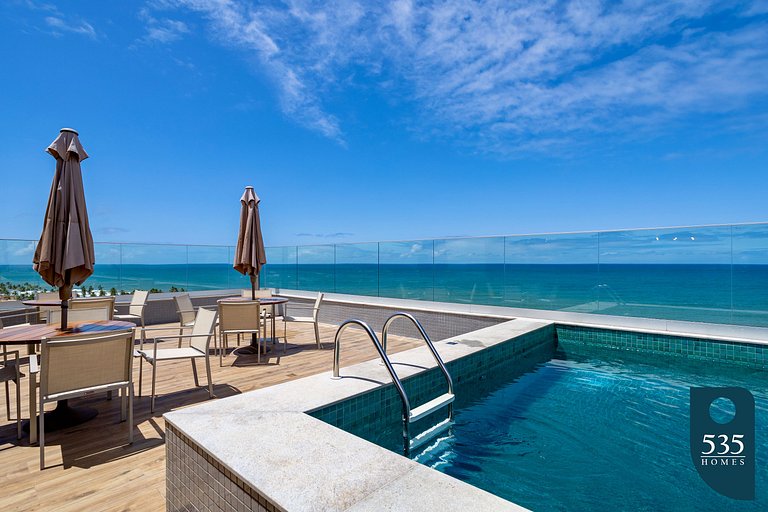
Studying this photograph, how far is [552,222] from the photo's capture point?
31.1 meters

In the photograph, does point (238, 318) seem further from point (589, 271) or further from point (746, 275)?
point (746, 275)

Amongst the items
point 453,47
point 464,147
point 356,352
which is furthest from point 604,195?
point 356,352

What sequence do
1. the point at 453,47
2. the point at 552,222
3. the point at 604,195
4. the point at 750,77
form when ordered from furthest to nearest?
1. the point at 552,222
2. the point at 604,195
3. the point at 750,77
4. the point at 453,47

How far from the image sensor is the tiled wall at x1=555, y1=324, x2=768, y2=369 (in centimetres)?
451

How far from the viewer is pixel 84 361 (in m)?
2.51

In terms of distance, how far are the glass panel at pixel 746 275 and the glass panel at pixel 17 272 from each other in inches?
430

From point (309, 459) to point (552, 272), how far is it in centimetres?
616

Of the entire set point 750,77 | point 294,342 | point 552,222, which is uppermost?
point 750,77

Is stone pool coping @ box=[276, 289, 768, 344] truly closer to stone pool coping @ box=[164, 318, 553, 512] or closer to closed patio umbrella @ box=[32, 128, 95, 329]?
stone pool coping @ box=[164, 318, 553, 512]

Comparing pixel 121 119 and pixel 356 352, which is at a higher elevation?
pixel 121 119

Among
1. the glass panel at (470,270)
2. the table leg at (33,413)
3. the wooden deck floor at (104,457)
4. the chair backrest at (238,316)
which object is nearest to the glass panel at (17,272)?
the wooden deck floor at (104,457)

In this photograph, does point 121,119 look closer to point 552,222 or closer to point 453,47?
point 453,47

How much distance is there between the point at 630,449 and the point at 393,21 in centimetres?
886

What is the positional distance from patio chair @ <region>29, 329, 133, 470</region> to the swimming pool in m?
1.70
